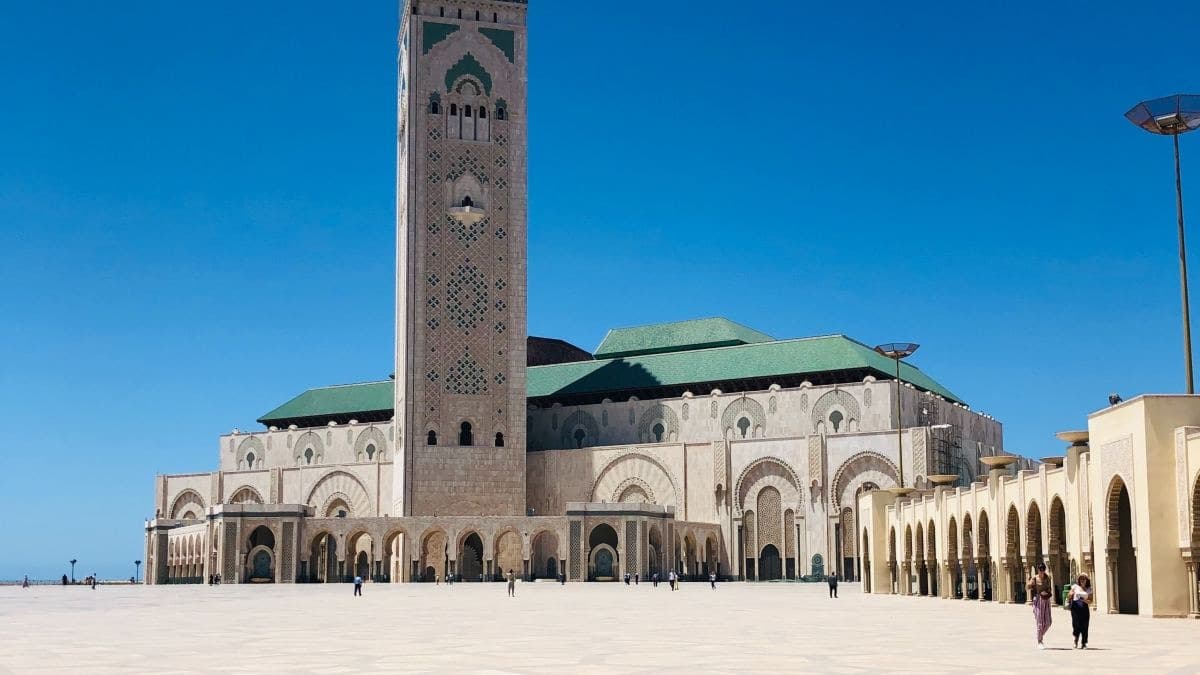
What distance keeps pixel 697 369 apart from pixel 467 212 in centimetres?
1227

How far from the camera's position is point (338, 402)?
2879 inches

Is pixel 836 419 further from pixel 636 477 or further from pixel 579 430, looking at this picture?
pixel 579 430

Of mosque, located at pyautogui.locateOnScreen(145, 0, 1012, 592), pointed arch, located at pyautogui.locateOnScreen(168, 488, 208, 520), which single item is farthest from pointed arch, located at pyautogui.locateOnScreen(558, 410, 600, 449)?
pointed arch, located at pyautogui.locateOnScreen(168, 488, 208, 520)

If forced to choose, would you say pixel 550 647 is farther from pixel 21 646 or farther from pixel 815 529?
pixel 815 529

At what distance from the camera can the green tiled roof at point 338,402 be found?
71188 mm

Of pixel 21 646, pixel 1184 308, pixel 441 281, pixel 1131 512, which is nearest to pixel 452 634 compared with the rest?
pixel 21 646

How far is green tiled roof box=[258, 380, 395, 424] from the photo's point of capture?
71188 millimetres

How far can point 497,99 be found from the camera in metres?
61.3

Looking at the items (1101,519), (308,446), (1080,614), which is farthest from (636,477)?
(1080,614)

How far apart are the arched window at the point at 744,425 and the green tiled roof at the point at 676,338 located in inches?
254

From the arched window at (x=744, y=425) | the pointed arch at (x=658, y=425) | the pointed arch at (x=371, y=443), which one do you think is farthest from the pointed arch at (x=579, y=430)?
the pointed arch at (x=371, y=443)

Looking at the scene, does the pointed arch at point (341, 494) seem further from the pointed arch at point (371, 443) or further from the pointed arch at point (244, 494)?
the pointed arch at point (244, 494)

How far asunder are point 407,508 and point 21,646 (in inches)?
1628

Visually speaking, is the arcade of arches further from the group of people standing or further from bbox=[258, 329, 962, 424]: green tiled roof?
bbox=[258, 329, 962, 424]: green tiled roof
